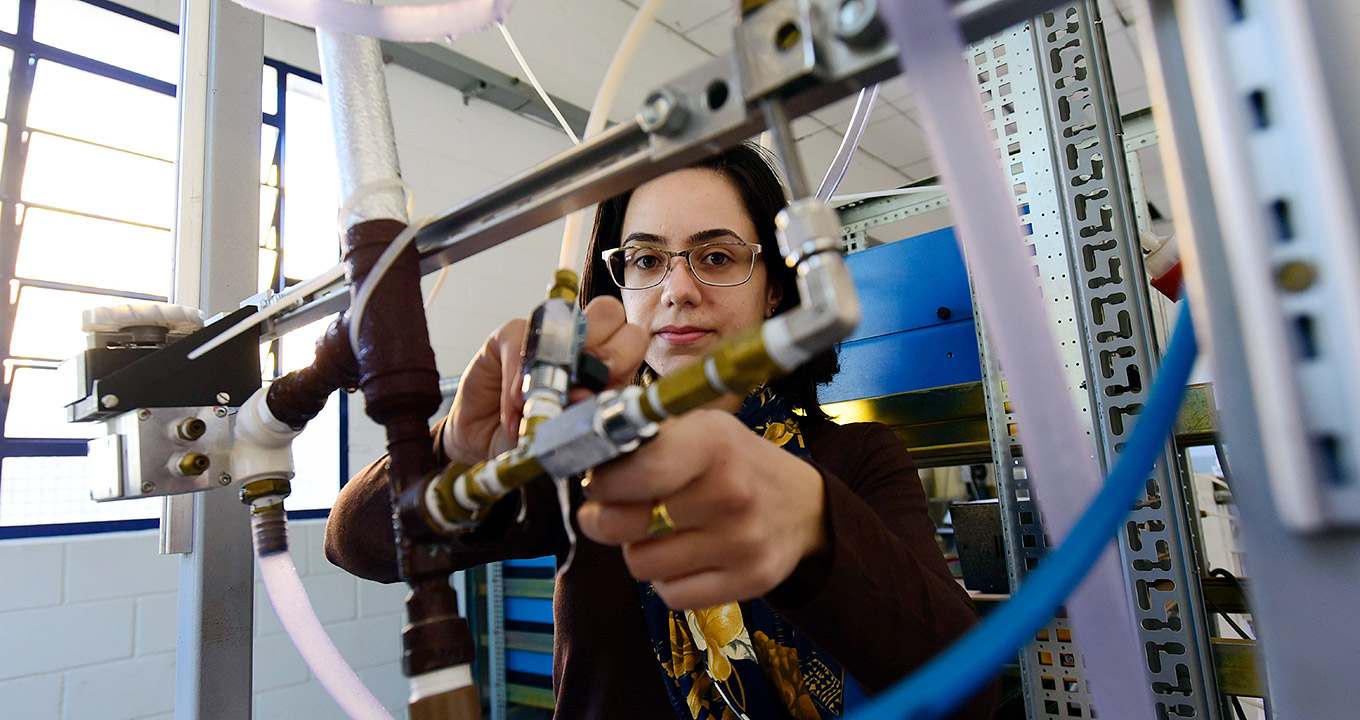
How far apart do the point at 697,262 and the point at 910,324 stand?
1.48ft

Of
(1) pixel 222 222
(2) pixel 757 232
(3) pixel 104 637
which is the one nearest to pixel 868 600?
(2) pixel 757 232

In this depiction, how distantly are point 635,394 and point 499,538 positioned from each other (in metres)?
0.17

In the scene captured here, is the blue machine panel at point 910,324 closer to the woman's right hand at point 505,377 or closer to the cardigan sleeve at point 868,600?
the cardigan sleeve at point 868,600

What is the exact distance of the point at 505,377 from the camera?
0.42 meters

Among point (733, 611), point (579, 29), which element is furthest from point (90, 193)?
point (733, 611)

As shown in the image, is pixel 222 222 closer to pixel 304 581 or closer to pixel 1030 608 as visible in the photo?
pixel 1030 608

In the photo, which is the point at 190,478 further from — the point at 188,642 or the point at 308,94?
the point at 308,94

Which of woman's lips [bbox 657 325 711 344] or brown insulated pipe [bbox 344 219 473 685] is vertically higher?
woman's lips [bbox 657 325 711 344]

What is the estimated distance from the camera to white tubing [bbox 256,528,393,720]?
456 mm

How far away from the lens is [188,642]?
25.7 inches

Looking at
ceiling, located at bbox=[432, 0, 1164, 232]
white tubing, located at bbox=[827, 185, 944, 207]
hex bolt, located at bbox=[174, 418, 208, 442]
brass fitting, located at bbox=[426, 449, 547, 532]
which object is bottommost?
brass fitting, located at bbox=[426, 449, 547, 532]

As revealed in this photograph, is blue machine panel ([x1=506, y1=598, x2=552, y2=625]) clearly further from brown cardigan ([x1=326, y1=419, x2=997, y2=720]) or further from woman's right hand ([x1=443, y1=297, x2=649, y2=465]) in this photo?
woman's right hand ([x1=443, y1=297, x2=649, y2=465])

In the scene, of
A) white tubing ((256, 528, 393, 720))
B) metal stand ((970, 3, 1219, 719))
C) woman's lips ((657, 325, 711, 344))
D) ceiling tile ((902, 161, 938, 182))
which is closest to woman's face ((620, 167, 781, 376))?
woman's lips ((657, 325, 711, 344))

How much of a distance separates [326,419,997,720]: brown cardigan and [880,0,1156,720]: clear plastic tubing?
147 millimetres
